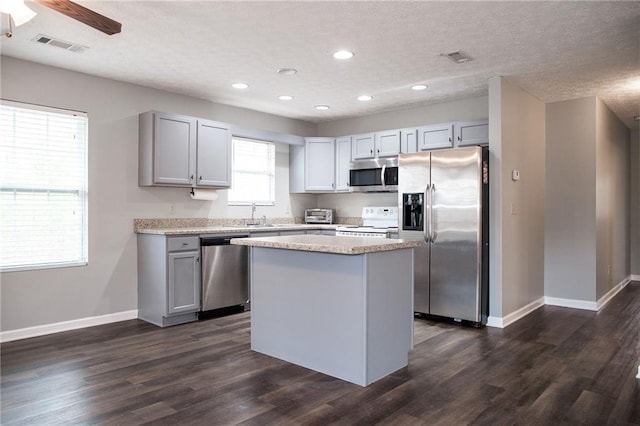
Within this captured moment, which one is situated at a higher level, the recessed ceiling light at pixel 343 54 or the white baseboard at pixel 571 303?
the recessed ceiling light at pixel 343 54

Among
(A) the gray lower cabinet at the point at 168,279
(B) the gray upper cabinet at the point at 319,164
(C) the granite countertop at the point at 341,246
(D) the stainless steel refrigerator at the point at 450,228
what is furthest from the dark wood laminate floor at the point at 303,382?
(B) the gray upper cabinet at the point at 319,164

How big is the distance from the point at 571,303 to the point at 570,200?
49.0 inches

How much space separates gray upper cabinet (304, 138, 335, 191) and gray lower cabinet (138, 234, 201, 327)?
2.21 meters

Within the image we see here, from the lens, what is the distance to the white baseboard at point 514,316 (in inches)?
172

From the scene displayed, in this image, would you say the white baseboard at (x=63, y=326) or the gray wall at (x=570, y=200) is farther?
the gray wall at (x=570, y=200)

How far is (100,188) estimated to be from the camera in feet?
14.5

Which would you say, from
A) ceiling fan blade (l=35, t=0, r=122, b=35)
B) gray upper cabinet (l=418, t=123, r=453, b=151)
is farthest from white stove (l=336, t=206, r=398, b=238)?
ceiling fan blade (l=35, t=0, r=122, b=35)

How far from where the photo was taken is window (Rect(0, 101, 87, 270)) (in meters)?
3.88

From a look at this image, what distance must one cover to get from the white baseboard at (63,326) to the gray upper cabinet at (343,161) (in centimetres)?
306

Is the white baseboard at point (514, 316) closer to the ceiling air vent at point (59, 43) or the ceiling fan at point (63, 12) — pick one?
the ceiling fan at point (63, 12)

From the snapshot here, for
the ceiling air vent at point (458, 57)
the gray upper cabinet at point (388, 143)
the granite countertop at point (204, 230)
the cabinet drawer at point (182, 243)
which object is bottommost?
the cabinet drawer at point (182, 243)

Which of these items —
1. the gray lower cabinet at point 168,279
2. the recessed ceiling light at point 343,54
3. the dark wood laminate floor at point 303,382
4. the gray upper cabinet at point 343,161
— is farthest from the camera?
the gray upper cabinet at point 343,161

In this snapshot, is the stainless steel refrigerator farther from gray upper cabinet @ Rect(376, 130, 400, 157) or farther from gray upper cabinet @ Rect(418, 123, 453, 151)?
gray upper cabinet @ Rect(376, 130, 400, 157)

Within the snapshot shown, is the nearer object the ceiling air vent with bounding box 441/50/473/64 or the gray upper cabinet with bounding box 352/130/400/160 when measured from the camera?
the ceiling air vent with bounding box 441/50/473/64
